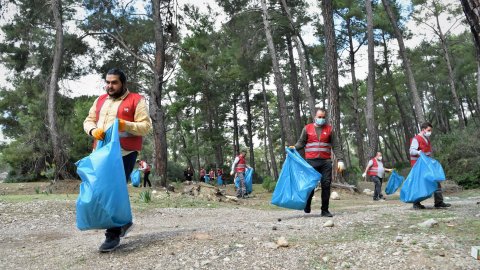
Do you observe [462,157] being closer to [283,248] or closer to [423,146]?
[423,146]

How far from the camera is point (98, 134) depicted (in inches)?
152

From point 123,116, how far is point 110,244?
1.28 meters

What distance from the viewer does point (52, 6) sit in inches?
557

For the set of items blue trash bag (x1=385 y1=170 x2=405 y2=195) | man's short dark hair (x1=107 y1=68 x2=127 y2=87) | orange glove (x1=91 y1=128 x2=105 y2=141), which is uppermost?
man's short dark hair (x1=107 y1=68 x2=127 y2=87)

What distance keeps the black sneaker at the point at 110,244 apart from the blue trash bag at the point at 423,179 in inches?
203

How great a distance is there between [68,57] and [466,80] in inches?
1533

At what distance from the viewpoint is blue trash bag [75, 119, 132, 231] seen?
3.51 metres

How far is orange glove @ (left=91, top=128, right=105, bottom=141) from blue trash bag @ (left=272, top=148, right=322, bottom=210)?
10.9 ft

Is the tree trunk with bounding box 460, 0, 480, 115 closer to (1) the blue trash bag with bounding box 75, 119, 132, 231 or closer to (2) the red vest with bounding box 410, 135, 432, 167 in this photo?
(1) the blue trash bag with bounding box 75, 119, 132, 231

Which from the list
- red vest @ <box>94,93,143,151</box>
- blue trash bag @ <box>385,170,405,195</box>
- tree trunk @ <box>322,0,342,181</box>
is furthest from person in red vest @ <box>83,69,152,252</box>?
blue trash bag @ <box>385,170,405,195</box>

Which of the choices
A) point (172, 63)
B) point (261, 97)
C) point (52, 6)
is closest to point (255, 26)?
point (172, 63)

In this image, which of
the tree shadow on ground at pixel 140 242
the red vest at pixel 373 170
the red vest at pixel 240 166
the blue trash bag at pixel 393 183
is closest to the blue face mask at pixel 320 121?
the tree shadow on ground at pixel 140 242

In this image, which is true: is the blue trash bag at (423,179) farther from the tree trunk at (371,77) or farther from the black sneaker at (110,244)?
the tree trunk at (371,77)

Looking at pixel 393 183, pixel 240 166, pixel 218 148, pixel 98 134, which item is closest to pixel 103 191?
pixel 98 134
